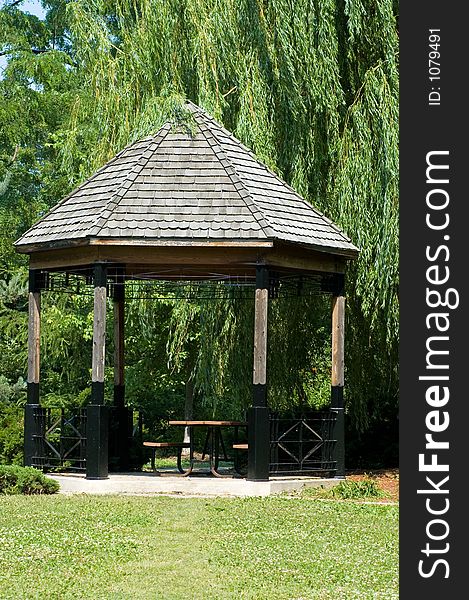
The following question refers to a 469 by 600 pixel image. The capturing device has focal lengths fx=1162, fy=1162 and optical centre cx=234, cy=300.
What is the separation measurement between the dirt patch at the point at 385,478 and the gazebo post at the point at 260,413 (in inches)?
61.8

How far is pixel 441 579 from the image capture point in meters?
7.30

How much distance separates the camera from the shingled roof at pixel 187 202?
47.7 feet

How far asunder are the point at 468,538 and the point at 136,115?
11667 mm

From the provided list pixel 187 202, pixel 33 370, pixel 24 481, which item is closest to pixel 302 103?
pixel 187 202

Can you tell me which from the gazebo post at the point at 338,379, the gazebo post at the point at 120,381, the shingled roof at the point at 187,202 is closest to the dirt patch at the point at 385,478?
the gazebo post at the point at 338,379

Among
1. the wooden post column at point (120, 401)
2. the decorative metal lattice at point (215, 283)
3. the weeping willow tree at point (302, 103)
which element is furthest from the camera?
the weeping willow tree at point (302, 103)

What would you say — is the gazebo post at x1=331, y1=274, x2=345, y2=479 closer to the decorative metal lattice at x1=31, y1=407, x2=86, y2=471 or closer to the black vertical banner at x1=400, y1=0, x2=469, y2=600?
the decorative metal lattice at x1=31, y1=407, x2=86, y2=471

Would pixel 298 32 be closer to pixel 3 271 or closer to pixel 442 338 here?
pixel 442 338

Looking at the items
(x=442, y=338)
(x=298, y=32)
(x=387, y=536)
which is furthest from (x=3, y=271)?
(x=442, y=338)

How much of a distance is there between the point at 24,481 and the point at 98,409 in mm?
1260

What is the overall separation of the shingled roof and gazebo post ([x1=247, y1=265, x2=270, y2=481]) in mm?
818

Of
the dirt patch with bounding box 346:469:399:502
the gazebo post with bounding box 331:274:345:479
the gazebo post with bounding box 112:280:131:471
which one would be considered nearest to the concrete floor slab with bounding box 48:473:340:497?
the gazebo post with bounding box 331:274:345:479

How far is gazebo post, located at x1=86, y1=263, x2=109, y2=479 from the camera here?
14.5 meters

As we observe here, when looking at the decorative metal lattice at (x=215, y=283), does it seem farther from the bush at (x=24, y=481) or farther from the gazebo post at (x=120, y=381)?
the bush at (x=24, y=481)
